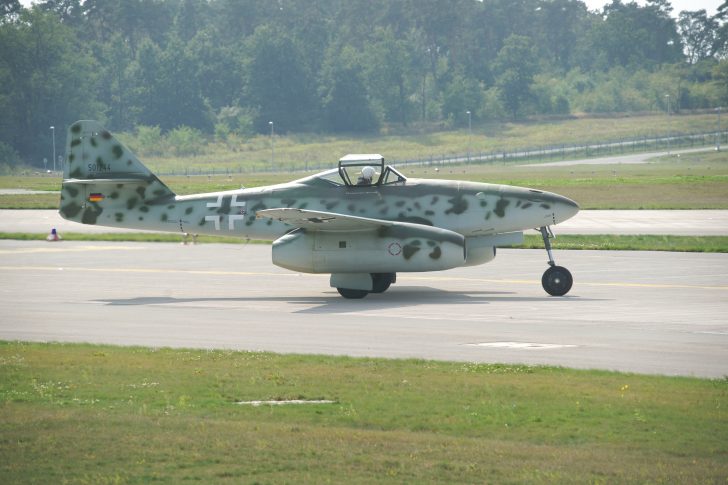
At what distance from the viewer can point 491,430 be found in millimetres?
12633

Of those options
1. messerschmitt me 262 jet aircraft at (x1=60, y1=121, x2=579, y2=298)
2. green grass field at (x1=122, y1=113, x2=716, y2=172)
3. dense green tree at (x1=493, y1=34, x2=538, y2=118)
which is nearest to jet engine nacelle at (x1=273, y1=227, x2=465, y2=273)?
messerschmitt me 262 jet aircraft at (x1=60, y1=121, x2=579, y2=298)

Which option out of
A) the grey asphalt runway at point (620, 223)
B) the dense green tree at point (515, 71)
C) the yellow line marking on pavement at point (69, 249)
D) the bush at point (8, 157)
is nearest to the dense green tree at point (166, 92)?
the bush at point (8, 157)

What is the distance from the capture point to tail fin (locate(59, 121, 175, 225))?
90.0 ft

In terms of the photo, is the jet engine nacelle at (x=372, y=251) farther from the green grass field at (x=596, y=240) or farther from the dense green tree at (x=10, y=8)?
the dense green tree at (x=10, y=8)

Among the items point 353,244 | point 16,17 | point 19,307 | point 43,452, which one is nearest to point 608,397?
point 43,452

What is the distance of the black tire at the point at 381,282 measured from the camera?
1020 inches

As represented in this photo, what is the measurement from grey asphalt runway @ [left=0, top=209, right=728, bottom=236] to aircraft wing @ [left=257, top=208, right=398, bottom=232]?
19.4 metres

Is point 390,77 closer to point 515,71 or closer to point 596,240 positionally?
point 515,71

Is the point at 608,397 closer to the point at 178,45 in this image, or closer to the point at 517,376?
the point at 517,376

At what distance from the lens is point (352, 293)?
25.5 m

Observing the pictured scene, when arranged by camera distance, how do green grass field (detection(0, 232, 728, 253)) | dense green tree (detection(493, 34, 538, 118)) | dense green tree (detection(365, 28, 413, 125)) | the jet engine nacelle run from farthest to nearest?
dense green tree (detection(493, 34, 538, 118)) < dense green tree (detection(365, 28, 413, 125)) < green grass field (detection(0, 232, 728, 253)) < the jet engine nacelle

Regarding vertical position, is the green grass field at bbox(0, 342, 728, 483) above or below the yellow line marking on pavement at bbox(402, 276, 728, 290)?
above

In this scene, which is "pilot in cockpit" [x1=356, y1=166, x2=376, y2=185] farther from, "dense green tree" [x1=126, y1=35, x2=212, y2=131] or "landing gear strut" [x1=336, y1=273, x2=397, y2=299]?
"dense green tree" [x1=126, y1=35, x2=212, y2=131]

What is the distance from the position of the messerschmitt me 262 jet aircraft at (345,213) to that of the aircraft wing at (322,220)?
21mm
